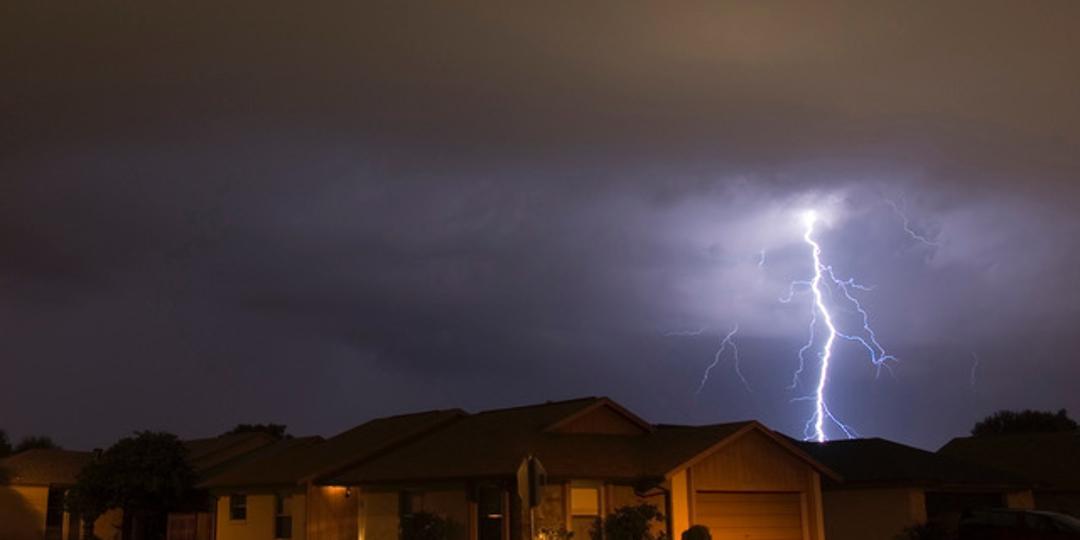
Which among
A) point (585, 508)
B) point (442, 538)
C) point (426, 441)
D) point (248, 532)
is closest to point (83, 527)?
point (248, 532)

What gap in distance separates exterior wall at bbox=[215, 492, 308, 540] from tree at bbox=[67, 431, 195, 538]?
532 cm

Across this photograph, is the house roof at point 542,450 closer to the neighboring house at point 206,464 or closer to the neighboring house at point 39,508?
the neighboring house at point 206,464

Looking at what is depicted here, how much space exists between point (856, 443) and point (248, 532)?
72.3 ft

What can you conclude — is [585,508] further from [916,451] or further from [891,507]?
[916,451]

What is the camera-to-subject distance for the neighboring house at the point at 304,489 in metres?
33.5

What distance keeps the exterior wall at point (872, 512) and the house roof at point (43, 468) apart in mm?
34069

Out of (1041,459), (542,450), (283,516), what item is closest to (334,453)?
(283,516)

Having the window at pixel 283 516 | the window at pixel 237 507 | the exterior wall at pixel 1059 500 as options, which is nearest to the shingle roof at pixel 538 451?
the window at pixel 283 516

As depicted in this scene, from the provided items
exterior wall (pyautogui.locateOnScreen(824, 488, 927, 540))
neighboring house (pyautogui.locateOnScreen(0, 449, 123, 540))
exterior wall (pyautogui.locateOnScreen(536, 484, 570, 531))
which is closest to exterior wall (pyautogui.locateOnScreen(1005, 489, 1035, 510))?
exterior wall (pyautogui.locateOnScreen(824, 488, 927, 540))

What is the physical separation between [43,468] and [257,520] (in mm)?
20168

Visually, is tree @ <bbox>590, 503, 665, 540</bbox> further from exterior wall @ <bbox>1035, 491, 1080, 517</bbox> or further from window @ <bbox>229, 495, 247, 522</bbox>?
exterior wall @ <bbox>1035, 491, 1080, 517</bbox>

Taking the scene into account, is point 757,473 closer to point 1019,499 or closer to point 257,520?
point 1019,499

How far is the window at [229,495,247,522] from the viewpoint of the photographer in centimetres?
3828

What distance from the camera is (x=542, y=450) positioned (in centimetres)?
2880
